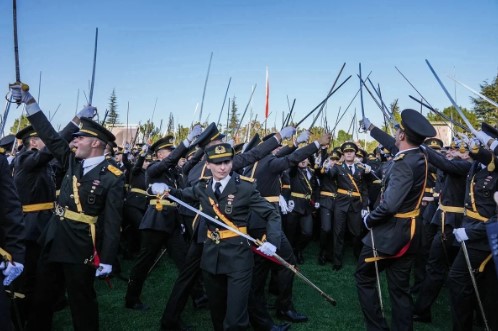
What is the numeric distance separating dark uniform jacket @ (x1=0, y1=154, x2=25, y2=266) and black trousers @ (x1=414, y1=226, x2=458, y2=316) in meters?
4.74

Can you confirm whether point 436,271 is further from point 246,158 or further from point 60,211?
point 60,211

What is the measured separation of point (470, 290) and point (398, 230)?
3.46 ft

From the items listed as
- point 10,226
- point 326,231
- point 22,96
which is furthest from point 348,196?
point 10,226

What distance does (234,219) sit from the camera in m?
4.20

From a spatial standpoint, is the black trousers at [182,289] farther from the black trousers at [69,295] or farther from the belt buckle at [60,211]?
the belt buckle at [60,211]

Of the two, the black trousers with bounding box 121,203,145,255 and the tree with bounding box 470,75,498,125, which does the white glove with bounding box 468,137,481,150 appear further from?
the tree with bounding box 470,75,498,125

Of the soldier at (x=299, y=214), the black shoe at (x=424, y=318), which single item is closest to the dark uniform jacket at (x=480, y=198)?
the black shoe at (x=424, y=318)

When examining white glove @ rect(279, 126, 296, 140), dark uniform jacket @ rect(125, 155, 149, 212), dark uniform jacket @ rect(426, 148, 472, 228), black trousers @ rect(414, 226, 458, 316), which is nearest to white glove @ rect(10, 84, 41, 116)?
white glove @ rect(279, 126, 296, 140)

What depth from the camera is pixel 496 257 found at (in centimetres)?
297

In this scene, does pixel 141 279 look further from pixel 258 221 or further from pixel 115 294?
pixel 258 221

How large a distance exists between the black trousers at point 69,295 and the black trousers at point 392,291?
2.78 m

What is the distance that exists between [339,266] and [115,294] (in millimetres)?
4271

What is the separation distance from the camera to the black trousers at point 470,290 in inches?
179

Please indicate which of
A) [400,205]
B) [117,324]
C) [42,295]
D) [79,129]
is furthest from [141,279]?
[400,205]
